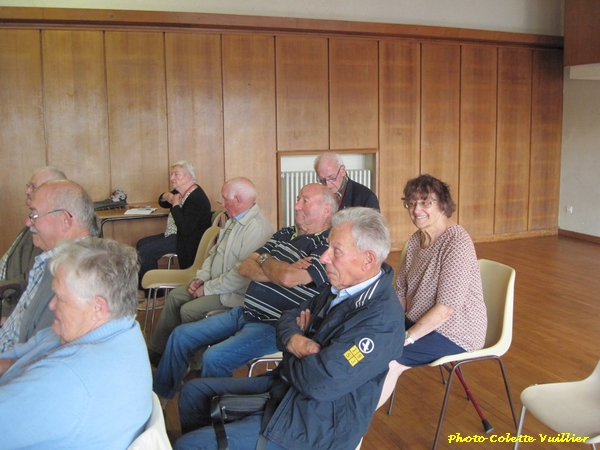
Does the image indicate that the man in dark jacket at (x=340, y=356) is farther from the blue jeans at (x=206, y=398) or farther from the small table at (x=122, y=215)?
the small table at (x=122, y=215)

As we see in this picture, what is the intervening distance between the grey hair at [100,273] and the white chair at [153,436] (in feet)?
1.04

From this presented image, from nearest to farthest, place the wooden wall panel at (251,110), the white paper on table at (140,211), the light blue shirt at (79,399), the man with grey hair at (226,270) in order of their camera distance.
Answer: the light blue shirt at (79,399) → the man with grey hair at (226,270) → the white paper on table at (140,211) → the wooden wall panel at (251,110)

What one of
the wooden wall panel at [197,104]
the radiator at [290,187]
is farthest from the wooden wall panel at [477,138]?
the wooden wall panel at [197,104]

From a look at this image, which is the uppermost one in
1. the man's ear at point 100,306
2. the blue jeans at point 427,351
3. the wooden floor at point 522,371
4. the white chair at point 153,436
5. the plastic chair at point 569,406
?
the man's ear at point 100,306

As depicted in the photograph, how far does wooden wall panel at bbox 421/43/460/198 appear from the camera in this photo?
797cm

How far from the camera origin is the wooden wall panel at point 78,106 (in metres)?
6.36

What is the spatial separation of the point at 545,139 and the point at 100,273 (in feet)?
27.5

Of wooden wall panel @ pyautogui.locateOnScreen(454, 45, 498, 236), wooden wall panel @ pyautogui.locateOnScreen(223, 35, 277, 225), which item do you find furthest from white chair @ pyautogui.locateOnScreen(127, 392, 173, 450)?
wooden wall panel @ pyautogui.locateOnScreen(454, 45, 498, 236)

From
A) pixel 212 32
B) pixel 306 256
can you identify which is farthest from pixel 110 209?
pixel 306 256

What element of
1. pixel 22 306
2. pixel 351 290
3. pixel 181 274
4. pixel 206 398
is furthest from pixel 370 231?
pixel 181 274

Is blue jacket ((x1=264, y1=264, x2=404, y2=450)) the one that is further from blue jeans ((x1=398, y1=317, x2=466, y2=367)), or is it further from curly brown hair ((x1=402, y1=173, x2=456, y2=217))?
curly brown hair ((x1=402, y1=173, x2=456, y2=217))

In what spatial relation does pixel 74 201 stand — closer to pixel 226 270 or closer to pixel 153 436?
pixel 226 270

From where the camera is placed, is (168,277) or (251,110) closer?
(168,277)

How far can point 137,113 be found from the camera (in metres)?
6.69
